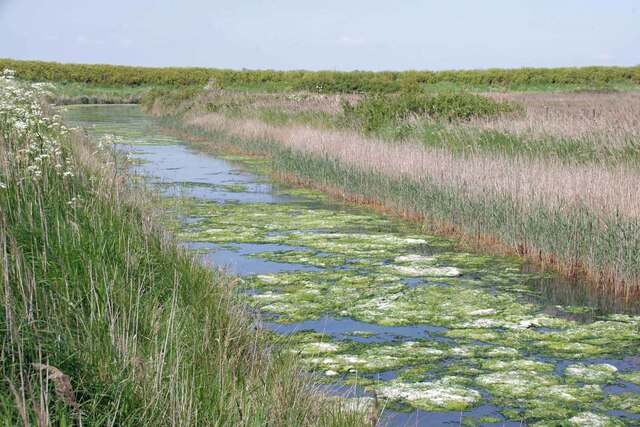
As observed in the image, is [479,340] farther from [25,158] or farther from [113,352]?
[25,158]

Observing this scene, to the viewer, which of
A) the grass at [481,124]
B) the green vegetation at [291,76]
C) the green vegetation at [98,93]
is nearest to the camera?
the grass at [481,124]

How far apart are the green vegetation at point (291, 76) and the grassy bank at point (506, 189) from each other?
33.2 metres

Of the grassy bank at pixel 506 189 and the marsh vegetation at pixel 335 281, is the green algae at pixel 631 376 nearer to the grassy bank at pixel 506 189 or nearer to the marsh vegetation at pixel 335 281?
A: the marsh vegetation at pixel 335 281

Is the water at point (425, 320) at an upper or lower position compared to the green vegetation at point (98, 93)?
lower

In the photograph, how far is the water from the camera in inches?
165

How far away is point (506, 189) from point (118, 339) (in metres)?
5.77

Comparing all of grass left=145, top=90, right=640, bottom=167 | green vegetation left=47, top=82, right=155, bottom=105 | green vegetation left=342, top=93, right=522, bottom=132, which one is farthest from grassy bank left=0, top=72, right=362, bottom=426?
green vegetation left=47, top=82, right=155, bottom=105

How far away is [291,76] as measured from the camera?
5894 centimetres

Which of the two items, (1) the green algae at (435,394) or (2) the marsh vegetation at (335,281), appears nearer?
(2) the marsh vegetation at (335,281)

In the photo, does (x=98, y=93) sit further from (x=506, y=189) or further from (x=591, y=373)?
(x=591, y=373)

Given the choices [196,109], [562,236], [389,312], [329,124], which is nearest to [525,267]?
[562,236]

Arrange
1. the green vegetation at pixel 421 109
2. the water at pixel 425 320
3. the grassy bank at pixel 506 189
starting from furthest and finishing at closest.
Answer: the green vegetation at pixel 421 109, the grassy bank at pixel 506 189, the water at pixel 425 320

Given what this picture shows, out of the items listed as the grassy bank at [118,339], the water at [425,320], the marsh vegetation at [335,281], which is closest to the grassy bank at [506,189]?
the marsh vegetation at [335,281]

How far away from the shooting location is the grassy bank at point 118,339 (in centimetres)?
266
